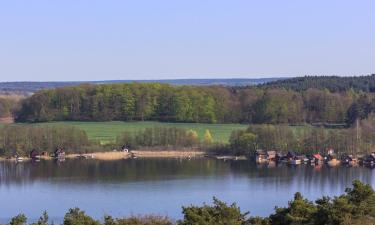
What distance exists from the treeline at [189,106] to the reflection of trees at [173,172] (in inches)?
414

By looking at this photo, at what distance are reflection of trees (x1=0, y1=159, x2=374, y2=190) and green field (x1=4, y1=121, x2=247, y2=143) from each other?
4818 millimetres

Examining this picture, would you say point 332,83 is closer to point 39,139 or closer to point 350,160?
point 350,160

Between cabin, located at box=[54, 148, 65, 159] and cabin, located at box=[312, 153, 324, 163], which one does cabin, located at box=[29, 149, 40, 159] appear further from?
cabin, located at box=[312, 153, 324, 163]

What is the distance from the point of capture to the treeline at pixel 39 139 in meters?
29.6

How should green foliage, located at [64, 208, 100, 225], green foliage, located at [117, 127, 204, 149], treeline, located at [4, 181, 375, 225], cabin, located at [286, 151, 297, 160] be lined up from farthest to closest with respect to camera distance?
1. green foliage, located at [117, 127, 204, 149]
2. cabin, located at [286, 151, 297, 160]
3. treeline, located at [4, 181, 375, 225]
4. green foliage, located at [64, 208, 100, 225]

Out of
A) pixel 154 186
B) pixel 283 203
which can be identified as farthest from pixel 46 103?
pixel 283 203

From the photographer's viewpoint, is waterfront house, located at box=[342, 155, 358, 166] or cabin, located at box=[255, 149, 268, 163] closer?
waterfront house, located at box=[342, 155, 358, 166]

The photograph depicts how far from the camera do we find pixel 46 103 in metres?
38.8

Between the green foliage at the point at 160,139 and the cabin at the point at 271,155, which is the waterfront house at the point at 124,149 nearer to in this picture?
the green foliage at the point at 160,139

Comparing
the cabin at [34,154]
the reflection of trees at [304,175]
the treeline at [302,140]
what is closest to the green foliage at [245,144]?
the treeline at [302,140]

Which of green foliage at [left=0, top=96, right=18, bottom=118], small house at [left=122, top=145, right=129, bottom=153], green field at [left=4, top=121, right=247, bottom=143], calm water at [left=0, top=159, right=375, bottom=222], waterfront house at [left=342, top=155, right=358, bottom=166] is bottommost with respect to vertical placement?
calm water at [left=0, top=159, right=375, bottom=222]

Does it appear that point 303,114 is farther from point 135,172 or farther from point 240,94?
point 135,172

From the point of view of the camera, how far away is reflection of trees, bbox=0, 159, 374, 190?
72.6ft

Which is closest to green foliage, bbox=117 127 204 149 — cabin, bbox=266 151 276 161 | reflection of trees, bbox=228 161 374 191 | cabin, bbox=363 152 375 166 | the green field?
the green field
